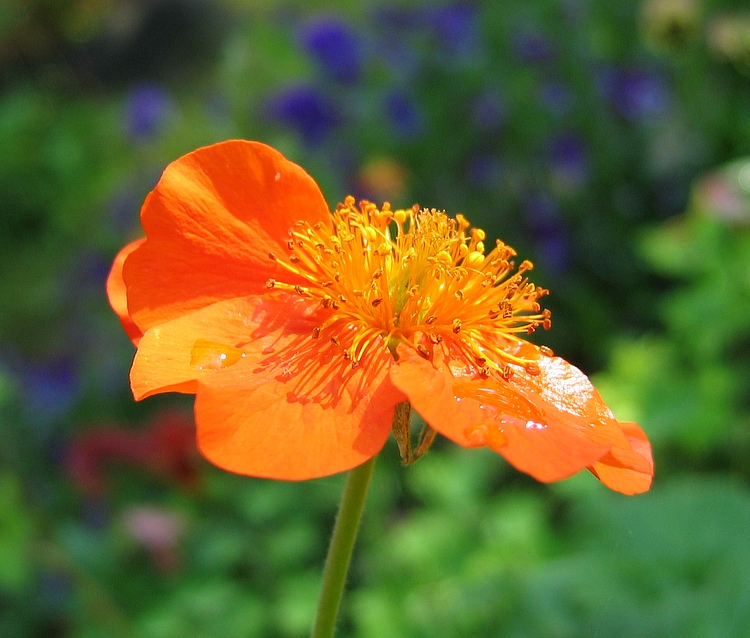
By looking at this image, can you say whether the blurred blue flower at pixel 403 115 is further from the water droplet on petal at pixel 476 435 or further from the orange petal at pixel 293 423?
the water droplet on petal at pixel 476 435

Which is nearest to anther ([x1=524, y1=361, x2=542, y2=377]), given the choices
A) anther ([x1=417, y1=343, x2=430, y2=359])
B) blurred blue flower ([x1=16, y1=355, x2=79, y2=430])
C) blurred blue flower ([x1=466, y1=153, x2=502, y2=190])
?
anther ([x1=417, y1=343, x2=430, y2=359])

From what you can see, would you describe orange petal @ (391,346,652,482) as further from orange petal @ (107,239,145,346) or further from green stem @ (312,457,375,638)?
orange petal @ (107,239,145,346)

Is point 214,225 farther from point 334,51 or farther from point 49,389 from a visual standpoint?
point 334,51

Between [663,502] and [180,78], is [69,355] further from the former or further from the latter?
[180,78]

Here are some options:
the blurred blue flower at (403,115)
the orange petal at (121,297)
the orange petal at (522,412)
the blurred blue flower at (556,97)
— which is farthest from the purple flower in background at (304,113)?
the orange petal at (522,412)

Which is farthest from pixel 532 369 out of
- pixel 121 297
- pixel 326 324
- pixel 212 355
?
pixel 121 297

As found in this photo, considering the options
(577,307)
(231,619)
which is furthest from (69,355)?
(577,307)
